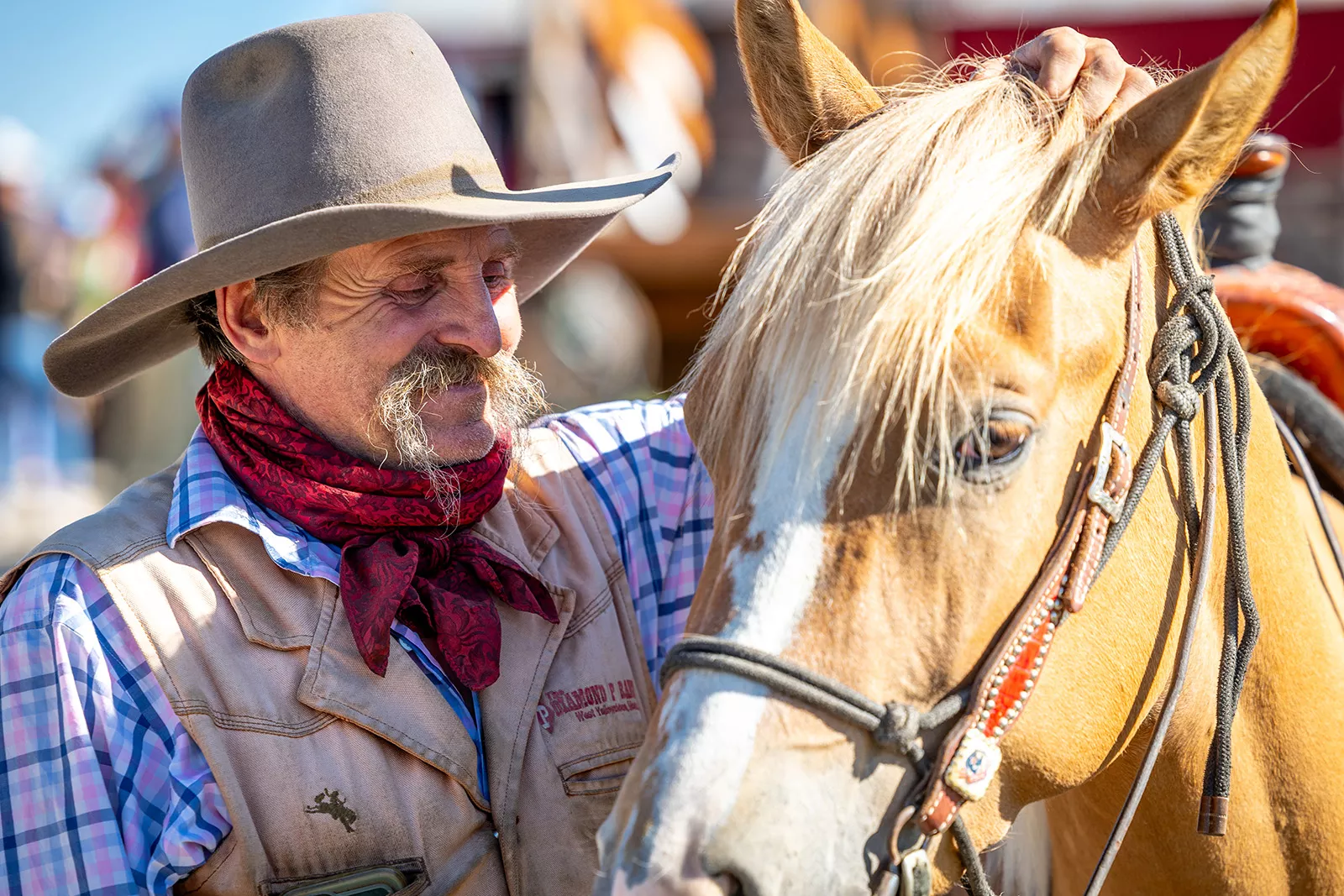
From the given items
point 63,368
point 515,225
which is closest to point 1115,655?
point 515,225

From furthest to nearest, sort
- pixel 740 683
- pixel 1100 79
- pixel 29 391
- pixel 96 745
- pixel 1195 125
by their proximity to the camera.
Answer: pixel 29 391, pixel 96 745, pixel 1100 79, pixel 1195 125, pixel 740 683

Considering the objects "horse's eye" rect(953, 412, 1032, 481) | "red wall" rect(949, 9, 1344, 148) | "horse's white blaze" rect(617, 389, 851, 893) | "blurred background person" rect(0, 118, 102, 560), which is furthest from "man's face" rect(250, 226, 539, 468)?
"red wall" rect(949, 9, 1344, 148)

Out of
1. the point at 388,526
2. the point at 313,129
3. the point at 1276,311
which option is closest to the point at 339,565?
the point at 388,526

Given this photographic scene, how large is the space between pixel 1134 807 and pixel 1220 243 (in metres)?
1.42

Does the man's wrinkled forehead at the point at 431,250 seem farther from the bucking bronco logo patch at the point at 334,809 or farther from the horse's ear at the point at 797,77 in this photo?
the bucking bronco logo patch at the point at 334,809

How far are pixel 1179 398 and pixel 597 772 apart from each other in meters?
1.15

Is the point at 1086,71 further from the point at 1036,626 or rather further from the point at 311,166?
the point at 311,166

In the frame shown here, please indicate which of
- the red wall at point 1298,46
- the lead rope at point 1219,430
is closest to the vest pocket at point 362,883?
the lead rope at point 1219,430

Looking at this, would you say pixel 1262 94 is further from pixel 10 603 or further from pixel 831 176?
pixel 10 603

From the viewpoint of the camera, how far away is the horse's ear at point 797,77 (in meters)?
1.92

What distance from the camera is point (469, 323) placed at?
216 cm

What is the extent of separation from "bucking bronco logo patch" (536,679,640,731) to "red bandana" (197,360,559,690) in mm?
135

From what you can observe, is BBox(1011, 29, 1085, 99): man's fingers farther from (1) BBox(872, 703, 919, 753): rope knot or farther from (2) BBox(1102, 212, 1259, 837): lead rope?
(1) BBox(872, 703, 919, 753): rope knot

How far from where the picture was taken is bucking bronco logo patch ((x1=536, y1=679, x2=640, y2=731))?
6.85ft
